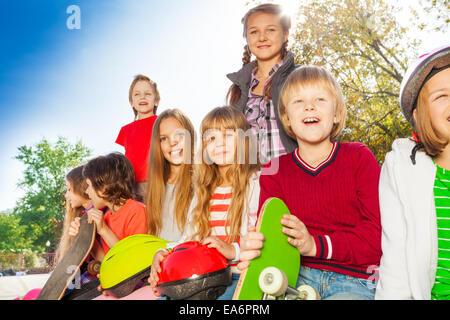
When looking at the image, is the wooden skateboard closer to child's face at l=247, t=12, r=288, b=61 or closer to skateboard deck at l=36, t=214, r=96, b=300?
skateboard deck at l=36, t=214, r=96, b=300

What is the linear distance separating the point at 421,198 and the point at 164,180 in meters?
2.40

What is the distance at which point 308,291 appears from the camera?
1826 millimetres

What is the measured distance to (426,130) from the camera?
6.45 ft

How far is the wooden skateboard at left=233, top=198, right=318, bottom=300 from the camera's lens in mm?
1624

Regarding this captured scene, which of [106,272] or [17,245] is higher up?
[106,272]

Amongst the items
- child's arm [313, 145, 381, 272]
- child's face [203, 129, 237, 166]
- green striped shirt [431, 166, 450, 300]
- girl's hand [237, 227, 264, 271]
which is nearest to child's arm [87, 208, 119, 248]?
child's face [203, 129, 237, 166]

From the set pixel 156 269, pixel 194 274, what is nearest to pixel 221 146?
pixel 156 269

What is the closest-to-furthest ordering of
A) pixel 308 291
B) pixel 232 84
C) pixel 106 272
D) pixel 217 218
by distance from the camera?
pixel 308 291 < pixel 106 272 < pixel 217 218 < pixel 232 84

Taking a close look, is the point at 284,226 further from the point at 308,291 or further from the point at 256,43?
the point at 256,43

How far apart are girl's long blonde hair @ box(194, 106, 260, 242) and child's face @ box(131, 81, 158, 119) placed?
1.84 m

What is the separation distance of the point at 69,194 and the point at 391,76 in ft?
24.3

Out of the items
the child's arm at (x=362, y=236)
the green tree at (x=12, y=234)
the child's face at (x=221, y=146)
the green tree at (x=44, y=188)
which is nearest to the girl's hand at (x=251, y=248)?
the child's arm at (x=362, y=236)

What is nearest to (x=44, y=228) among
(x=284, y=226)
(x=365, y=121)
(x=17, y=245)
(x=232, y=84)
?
(x=17, y=245)

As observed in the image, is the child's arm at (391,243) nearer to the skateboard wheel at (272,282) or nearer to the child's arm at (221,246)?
the skateboard wheel at (272,282)
